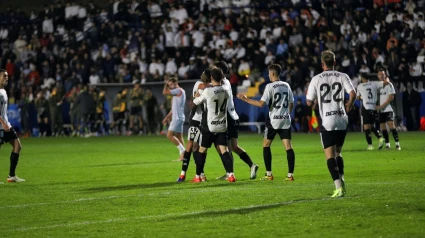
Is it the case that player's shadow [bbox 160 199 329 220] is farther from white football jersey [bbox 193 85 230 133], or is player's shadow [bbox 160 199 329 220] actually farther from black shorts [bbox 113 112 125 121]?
black shorts [bbox 113 112 125 121]

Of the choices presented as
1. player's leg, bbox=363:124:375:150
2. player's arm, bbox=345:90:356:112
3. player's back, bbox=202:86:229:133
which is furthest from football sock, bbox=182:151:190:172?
player's leg, bbox=363:124:375:150

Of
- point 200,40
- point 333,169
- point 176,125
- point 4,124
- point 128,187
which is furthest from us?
point 200,40

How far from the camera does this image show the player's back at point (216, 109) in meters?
15.7

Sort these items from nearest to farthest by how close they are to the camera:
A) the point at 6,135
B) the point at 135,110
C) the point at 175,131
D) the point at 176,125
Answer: the point at 6,135
the point at 176,125
the point at 175,131
the point at 135,110

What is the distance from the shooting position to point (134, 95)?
40.8 meters

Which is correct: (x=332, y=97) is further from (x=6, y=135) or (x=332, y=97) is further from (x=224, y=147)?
(x=6, y=135)

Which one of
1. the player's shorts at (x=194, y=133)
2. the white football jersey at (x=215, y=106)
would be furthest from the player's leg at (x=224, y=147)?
the player's shorts at (x=194, y=133)

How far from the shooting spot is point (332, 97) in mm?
13078

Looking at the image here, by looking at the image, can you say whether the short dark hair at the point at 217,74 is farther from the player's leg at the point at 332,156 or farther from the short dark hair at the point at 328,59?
the player's leg at the point at 332,156

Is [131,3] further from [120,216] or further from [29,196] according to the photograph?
[120,216]

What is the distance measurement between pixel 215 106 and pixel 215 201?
3072 mm

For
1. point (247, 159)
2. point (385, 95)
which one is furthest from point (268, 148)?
point (385, 95)

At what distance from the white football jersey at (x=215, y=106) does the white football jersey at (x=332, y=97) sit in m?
2.94

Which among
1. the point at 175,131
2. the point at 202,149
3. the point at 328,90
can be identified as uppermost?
the point at 328,90
